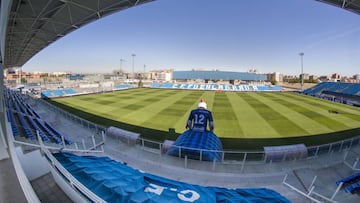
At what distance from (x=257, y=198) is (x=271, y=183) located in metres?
2.36

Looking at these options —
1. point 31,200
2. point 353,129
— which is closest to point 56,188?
point 31,200

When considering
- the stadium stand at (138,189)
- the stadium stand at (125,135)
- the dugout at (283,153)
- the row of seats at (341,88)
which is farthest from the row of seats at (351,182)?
the row of seats at (341,88)

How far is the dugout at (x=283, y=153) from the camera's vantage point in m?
5.66

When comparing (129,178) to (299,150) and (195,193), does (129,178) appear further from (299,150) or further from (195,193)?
(299,150)

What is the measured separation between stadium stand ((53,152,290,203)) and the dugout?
8.85 feet

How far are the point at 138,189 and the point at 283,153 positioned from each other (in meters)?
5.34

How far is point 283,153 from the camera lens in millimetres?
5727

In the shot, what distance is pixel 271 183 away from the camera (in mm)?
4852

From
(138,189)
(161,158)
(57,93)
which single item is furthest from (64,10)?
(57,93)

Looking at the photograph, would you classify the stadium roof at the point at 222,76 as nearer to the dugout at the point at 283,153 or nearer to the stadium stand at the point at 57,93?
the stadium stand at the point at 57,93

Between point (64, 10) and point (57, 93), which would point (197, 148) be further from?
point (57, 93)

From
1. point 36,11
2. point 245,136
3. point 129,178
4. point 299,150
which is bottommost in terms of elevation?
point 245,136

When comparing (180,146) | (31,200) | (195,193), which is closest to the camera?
(31,200)

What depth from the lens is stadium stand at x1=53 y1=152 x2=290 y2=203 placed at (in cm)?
257
